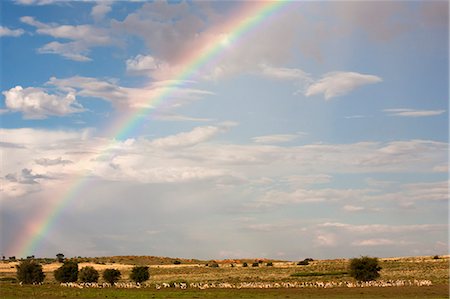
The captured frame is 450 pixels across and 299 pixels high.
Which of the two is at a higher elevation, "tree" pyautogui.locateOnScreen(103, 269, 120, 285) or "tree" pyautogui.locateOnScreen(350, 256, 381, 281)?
"tree" pyautogui.locateOnScreen(350, 256, 381, 281)

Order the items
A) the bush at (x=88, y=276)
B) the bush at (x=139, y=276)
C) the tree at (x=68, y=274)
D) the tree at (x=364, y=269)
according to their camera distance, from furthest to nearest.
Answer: the tree at (x=68, y=274) → the bush at (x=88, y=276) → the bush at (x=139, y=276) → the tree at (x=364, y=269)

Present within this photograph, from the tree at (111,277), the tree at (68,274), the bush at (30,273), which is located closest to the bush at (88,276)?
the tree at (68,274)

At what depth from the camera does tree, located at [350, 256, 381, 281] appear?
285 feet

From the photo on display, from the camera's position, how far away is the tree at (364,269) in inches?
3415

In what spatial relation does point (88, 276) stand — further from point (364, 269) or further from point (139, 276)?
point (364, 269)

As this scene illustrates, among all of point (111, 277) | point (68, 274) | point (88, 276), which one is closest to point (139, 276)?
point (111, 277)

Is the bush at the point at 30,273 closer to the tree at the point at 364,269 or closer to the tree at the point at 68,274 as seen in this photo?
the tree at the point at 68,274

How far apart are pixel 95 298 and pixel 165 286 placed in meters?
21.6

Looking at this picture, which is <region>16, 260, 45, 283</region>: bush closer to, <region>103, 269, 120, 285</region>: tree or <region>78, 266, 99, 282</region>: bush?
<region>78, 266, 99, 282</region>: bush

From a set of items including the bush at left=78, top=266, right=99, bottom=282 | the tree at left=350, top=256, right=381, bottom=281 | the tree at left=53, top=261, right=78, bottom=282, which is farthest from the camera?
the tree at left=53, top=261, right=78, bottom=282

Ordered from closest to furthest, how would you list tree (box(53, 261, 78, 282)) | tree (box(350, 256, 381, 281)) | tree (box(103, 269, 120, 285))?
tree (box(350, 256, 381, 281)) < tree (box(103, 269, 120, 285)) < tree (box(53, 261, 78, 282))

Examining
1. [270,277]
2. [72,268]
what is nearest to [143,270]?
[72,268]

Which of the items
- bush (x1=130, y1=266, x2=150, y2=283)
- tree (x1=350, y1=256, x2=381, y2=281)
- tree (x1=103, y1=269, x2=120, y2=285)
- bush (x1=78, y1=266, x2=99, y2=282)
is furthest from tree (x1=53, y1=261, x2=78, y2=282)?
tree (x1=350, y1=256, x2=381, y2=281)

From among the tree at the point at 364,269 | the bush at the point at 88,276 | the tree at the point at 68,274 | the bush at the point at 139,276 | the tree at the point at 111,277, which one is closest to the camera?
the tree at the point at 364,269
